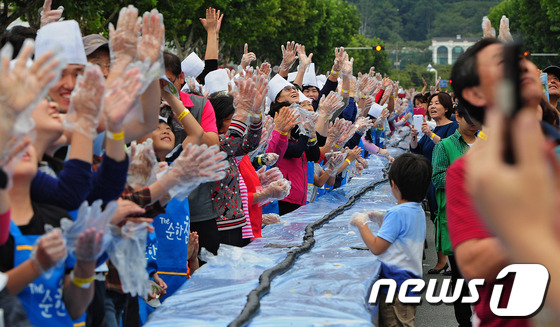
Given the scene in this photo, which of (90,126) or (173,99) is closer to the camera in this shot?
(90,126)

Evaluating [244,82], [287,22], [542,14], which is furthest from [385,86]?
[542,14]

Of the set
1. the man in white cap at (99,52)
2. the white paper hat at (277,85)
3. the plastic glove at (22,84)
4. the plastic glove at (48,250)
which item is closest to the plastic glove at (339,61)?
the white paper hat at (277,85)

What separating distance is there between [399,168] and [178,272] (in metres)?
1.47

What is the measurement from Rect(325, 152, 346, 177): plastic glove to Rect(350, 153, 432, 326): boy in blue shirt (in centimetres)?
399

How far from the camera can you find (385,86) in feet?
51.2

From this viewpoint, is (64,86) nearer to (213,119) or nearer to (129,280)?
(129,280)

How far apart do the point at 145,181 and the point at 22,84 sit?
54.5 inches

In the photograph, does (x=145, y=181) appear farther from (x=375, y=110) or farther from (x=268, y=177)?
(x=375, y=110)

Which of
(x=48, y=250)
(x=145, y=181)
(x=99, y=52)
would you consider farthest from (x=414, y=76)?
(x=48, y=250)

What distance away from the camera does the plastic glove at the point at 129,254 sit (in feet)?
9.75

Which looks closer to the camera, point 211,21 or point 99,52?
point 99,52

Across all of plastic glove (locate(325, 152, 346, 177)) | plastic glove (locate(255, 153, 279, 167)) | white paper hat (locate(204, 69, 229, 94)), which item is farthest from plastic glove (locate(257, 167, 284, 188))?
plastic glove (locate(325, 152, 346, 177))

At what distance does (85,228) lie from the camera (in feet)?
8.84

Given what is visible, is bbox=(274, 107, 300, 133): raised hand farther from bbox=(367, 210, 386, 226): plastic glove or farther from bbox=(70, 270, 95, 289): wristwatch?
bbox=(70, 270, 95, 289): wristwatch
